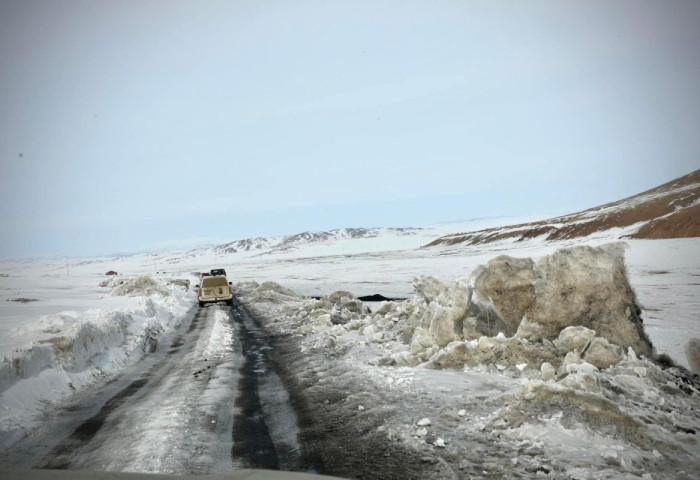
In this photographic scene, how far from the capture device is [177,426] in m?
5.94

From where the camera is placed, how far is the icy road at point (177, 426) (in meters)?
4.89

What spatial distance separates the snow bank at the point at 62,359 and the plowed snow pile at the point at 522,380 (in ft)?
14.8

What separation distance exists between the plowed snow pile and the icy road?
1.00 m

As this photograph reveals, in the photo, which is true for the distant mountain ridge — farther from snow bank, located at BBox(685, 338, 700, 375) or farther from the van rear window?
snow bank, located at BBox(685, 338, 700, 375)

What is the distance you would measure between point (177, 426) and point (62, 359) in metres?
5.05

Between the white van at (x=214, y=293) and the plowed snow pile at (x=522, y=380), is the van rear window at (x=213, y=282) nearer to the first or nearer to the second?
the white van at (x=214, y=293)

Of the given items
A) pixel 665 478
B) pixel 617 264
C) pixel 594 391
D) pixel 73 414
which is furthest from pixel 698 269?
pixel 73 414

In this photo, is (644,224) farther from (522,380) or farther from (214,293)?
(522,380)

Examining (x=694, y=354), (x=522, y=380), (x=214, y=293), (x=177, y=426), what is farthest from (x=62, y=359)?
(x=214, y=293)

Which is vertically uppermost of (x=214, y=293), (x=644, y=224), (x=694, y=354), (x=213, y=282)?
(x=213, y=282)

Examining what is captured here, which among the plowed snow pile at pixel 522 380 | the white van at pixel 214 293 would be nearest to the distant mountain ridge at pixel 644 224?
the white van at pixel 214 293

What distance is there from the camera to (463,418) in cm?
585

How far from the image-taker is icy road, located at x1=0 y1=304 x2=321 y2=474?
4895 millimetres

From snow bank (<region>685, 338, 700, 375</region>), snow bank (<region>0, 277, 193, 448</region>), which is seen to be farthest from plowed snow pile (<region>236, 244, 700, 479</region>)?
snow bank (<region>0, 277, 193, 448</region>)
